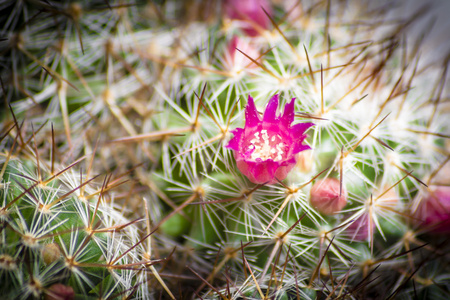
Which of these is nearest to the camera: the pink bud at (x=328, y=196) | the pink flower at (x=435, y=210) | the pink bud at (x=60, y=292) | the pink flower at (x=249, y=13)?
the pink bud at (x=60, y=292)

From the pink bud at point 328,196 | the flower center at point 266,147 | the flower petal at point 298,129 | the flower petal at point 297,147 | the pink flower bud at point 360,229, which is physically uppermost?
the flower petal at point 298,129

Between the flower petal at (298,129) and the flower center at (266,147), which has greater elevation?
the flower petal at (298,129)

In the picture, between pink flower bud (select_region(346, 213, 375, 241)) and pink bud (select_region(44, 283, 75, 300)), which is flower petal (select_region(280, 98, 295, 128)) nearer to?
pink flower bud (select_region(346, 213, 375, 241))

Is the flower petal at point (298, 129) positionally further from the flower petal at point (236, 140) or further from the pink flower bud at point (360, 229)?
the pink flower bud at point (360, 229)

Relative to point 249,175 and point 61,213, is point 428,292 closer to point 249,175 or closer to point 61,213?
point 249,175

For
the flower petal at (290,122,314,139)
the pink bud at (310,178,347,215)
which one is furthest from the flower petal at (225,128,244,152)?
the pink bud at (310,178,347,215)

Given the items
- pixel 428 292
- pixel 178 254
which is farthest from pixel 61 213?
pixel 428 292

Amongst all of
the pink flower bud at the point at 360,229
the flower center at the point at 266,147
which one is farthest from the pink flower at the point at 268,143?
the pink flower bud at the point at 360,229
